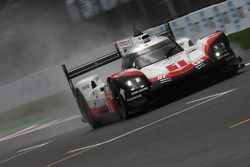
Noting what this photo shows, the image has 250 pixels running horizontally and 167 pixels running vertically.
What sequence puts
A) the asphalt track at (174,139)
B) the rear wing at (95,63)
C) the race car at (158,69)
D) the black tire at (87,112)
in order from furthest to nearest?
the rear wing at (95,63) → the black tire at (87,112) → the race car at (158,69) → the asphalt track at (174,139)

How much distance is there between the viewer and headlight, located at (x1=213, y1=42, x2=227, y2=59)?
1352 cm

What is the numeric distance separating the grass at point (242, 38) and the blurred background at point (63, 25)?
1.69 m

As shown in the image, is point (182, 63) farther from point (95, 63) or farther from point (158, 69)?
point (95, 63)

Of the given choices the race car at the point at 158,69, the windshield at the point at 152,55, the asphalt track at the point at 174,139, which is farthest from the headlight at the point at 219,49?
the windshield at the point at 152,55

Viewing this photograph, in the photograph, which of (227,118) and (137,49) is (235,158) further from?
(137,49)

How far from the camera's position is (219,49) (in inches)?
535

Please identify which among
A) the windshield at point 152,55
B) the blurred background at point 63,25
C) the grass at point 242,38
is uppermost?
the blurred background at point 63,25

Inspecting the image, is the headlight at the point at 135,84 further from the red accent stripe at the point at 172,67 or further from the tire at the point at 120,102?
the red accent stripe at the point at 172,67

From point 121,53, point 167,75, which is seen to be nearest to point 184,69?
point 167,75

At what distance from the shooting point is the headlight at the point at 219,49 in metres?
13.5

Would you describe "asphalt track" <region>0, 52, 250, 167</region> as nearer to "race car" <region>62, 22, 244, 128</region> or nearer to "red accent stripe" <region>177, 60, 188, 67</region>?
"race car" <region>62, 22, 244, 128</region>

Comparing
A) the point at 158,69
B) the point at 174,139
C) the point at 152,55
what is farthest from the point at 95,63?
the point at 174,139

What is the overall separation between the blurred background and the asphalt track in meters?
7.95

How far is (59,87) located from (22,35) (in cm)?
499
